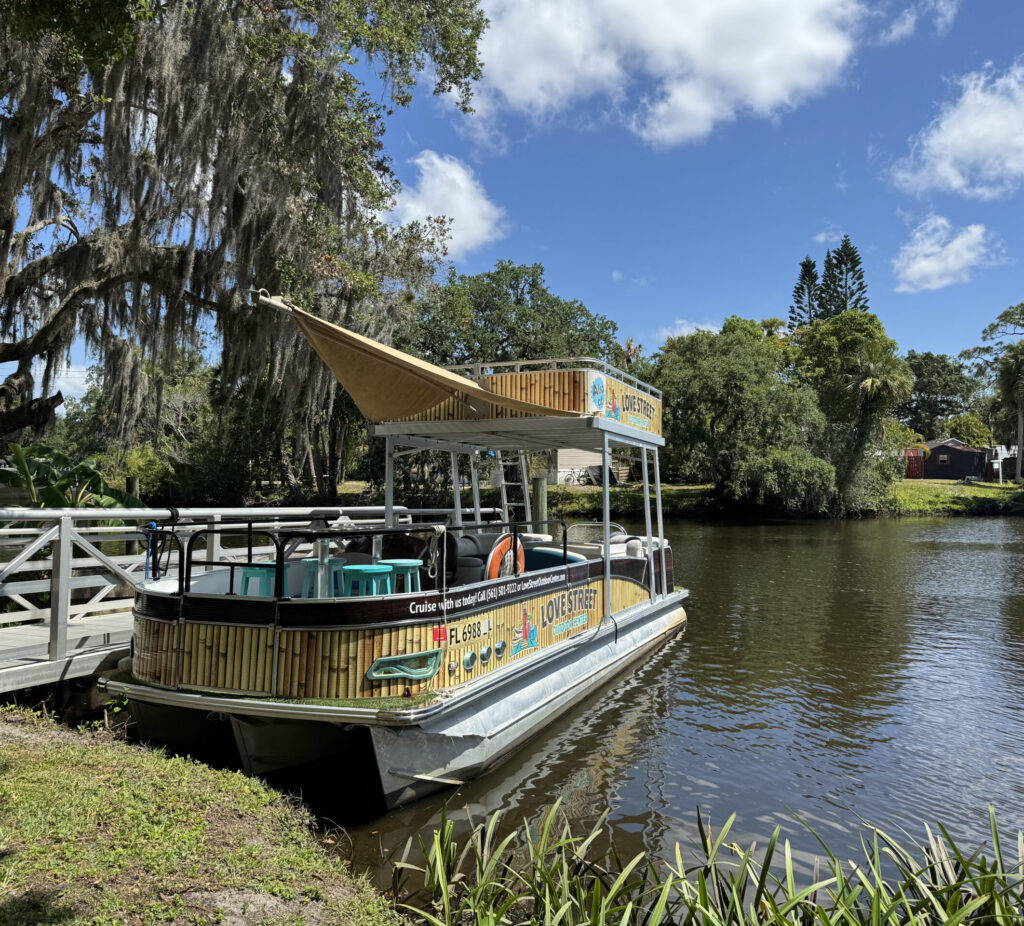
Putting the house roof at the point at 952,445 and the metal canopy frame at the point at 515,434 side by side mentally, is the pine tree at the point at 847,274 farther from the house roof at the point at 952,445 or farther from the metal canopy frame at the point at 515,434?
the metal canopy frame at the point at 515,434

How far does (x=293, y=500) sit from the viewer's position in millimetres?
34094

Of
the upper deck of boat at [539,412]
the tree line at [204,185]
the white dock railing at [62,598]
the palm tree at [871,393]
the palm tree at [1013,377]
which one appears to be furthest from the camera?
the palm tree at [1013,377]

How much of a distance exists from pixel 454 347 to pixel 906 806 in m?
28.7

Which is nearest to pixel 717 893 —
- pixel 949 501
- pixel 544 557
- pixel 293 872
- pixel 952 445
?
pixel 293 872

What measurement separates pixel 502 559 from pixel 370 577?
189 centimetres

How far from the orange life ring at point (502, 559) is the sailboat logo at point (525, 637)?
1.45 ft

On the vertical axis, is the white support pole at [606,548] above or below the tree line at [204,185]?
below

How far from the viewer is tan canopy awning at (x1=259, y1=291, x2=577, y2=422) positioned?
7.52 metres

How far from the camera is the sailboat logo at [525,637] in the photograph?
7316mm

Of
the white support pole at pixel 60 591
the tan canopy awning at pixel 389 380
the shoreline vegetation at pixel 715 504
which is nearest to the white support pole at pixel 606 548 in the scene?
the tan canopy awning at pixel 389 380

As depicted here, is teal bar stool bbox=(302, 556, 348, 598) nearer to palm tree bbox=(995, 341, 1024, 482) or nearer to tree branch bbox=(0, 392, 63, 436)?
tree branch bbox=(0, 392, 63, 436)

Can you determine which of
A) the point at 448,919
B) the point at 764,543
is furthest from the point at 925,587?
the point at 448,919

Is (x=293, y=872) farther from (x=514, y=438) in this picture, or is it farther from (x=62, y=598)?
(x=514, y=438)

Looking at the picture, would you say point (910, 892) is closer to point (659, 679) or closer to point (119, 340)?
point (659, 679)
